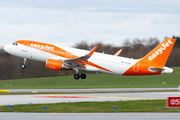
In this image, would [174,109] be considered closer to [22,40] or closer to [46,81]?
[22,40]

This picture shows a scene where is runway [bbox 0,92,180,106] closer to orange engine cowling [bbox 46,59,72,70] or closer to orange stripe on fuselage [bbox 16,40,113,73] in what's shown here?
orange engine cowling [bbox 46,59,72,70]

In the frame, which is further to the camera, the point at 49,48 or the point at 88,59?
the point at 88,59

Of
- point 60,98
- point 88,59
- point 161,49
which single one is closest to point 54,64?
point 88,59

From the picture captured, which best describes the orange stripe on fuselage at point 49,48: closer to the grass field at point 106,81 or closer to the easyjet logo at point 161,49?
the easyjet logo at point 161,49

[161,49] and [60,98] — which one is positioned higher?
[161,49]

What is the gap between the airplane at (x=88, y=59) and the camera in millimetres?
44906

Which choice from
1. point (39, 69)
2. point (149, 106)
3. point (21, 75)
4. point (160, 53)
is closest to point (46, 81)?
point (39, 69)

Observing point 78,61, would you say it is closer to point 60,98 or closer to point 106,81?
point 60,98

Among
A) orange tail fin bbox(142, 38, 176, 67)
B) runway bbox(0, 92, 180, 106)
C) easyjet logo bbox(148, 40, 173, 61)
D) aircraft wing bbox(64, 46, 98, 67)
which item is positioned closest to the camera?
runway bbox(0, 92, 180, 106)

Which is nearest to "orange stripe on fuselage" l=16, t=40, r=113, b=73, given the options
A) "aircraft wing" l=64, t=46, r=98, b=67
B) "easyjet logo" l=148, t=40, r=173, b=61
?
"aircraft wing" l=64, t=46, r=98, b=67

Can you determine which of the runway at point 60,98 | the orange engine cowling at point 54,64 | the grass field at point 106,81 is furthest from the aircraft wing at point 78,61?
the grass field at point 106,81

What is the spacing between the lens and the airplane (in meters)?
44.9

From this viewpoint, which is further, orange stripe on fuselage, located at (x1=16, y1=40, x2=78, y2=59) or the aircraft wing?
orange stripe on fuselage, located at (x1=16, y1=40, x2=78, y2=59)

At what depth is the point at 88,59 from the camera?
46.2 m
